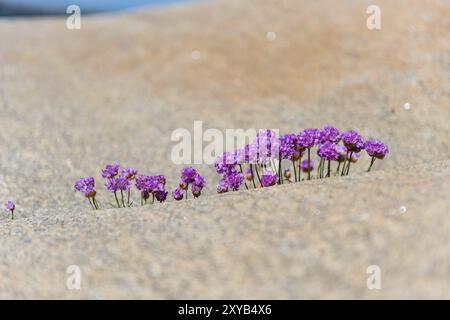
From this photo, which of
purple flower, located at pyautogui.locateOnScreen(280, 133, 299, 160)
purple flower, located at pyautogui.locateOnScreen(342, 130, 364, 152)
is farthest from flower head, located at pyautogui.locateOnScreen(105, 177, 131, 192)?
purple flower, located at pyautogui.locateOnScreen(342, 130, 364, 152)

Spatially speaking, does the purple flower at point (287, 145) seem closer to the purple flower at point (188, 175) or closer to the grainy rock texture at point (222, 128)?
the grainy rock texture at point (222, 128)

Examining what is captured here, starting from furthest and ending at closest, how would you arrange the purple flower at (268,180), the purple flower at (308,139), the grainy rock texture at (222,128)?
the purple flower at (308,139), the purple flower at (268,180), the grainy rock texture at (222,128)

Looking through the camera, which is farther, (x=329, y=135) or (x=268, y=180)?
(x=329, y=135)

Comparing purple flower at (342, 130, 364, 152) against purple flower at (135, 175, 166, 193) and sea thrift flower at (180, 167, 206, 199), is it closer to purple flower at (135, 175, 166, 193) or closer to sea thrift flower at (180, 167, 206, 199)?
sea thrift flower at (180, 167, 206, 199)

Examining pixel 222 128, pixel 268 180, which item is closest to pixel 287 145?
pixel 268 180

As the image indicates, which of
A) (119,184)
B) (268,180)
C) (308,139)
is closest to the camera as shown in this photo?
(268,180)

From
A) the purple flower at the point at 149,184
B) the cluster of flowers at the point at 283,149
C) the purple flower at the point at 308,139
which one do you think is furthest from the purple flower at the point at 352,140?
the purple flower at the point at 149,184

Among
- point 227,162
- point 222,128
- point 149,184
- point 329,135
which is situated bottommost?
point 149,184

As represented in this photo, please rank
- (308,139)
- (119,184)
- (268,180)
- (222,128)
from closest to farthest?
(268,180), (308,139), (119,184), (222,128)

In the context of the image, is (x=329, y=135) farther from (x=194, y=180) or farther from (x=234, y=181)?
(x=194, y=180)
